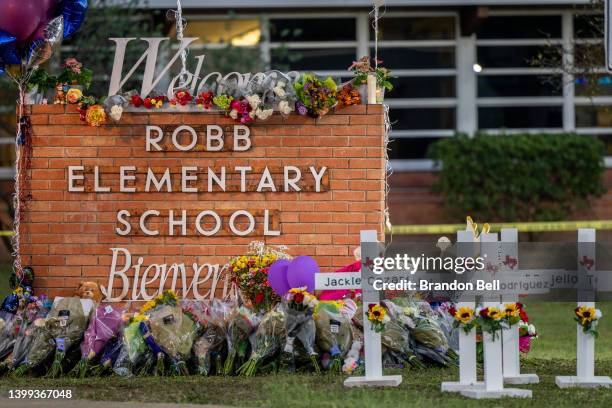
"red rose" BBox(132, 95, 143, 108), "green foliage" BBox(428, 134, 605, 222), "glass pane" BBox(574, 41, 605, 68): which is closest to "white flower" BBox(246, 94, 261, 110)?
"red rose" BBox(132, 95, 143, 108)

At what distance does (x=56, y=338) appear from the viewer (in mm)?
9375

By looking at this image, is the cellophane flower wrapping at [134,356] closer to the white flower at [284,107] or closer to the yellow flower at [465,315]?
the white flower at [284,107]

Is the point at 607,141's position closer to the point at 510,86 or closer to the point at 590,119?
the point at 590,119

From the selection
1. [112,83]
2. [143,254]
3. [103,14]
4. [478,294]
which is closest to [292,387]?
[478,294]

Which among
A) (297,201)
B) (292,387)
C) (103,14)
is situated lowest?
(292,387)

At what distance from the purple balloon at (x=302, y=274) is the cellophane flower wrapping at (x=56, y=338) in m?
1.63

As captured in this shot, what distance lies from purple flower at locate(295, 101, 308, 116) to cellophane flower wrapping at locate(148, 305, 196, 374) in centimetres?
221

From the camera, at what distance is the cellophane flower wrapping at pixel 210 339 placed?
30.2 feet

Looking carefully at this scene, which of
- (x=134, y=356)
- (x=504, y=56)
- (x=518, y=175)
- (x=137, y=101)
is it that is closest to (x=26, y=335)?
(x=134, y=356)

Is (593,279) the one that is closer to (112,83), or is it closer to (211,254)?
(211,254)

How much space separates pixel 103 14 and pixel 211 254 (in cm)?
942

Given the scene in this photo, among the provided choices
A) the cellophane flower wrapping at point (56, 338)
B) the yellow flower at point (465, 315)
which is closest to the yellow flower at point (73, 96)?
the cellophane flower wrapping at point (56, 338)

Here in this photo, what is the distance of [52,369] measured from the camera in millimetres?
9289

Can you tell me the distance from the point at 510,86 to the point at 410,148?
204 centimetres
